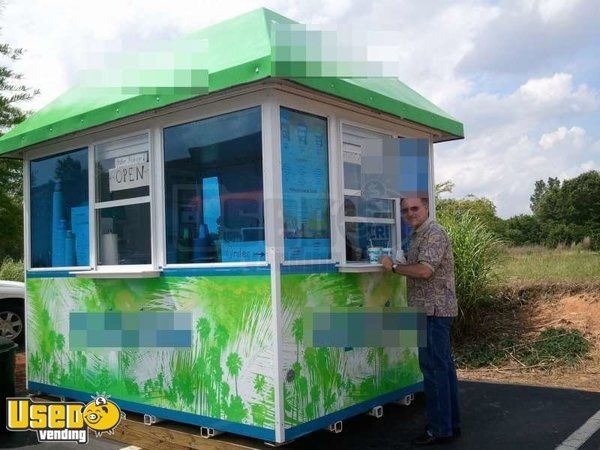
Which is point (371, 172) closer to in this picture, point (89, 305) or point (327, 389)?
point (327, 389)

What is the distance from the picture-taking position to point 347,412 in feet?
15.4

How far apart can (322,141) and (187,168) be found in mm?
1173

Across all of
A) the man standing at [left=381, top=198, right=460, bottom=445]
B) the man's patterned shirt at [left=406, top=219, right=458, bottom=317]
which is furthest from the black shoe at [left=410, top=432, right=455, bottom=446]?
the man's patterned shirt at [left=406, top=219, right=458, bottom=317]

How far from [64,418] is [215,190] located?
2574mm

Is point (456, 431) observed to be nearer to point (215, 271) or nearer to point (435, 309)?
point (435, 309)

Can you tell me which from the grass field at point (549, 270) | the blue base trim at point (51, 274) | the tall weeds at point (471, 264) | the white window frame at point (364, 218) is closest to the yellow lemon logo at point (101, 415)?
the blue base trim at point (51, 274)

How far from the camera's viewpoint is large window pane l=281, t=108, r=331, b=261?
4.30m

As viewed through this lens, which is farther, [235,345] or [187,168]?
[187,168]

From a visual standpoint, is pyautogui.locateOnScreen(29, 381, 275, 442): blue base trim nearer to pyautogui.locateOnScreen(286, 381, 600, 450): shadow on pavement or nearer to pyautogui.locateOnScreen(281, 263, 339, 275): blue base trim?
pyautogui.locateOnScreen(286, 381, 600, 450): shadow on pavement

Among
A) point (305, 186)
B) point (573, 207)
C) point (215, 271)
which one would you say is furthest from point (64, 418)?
point (573, 207)

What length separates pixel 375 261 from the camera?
4996 mm

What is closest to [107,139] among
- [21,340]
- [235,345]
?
[235,345]

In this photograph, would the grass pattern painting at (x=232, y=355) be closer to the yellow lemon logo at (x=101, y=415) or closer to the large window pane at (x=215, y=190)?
the yellow lemon logo at (x=101, y=415)

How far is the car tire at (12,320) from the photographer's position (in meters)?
9.20
